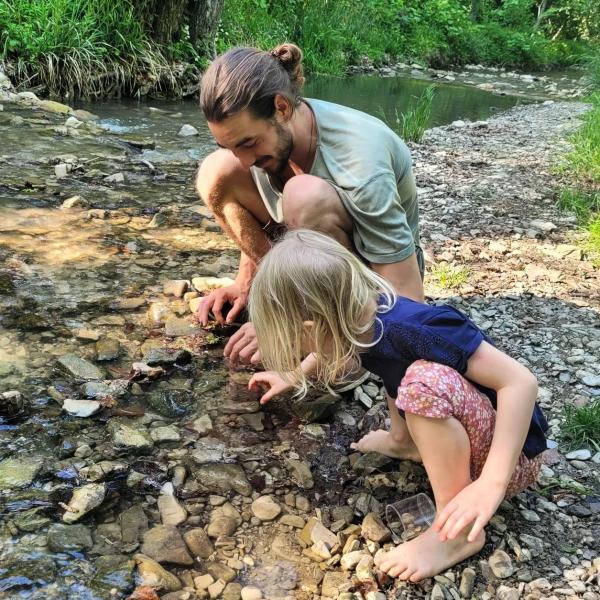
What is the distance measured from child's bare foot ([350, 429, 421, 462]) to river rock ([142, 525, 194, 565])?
→ 616mm

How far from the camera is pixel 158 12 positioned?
25.5ft

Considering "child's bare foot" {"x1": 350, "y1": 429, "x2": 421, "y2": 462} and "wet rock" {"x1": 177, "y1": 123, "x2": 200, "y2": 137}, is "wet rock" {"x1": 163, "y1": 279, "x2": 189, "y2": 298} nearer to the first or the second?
"child's bare foot" {"x1": 350, "y1": 429, "x2": 421, "y2": 462}

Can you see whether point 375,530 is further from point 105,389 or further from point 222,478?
point 105,389

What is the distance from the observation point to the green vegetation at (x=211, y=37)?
676 cm

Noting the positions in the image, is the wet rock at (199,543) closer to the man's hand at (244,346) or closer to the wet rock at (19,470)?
the wet rock at (19,470)

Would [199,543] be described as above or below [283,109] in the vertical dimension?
below

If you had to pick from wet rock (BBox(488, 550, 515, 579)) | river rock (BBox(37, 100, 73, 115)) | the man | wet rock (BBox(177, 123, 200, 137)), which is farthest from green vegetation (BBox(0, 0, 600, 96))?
wet rock (BBox(488, 550, 515, 579))

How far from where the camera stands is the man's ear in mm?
1962

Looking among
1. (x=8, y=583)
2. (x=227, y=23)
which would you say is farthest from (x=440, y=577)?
(x=227, y=23)

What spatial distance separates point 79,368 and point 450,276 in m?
1.69

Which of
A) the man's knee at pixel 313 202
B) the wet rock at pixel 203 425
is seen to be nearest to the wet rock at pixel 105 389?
the wet rock at pixel 203 425

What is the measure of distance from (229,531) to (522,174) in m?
4.18

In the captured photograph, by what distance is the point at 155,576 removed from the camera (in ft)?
4.69

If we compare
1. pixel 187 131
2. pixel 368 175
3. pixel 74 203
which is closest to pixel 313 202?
pixel 368 175
